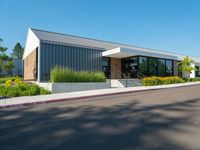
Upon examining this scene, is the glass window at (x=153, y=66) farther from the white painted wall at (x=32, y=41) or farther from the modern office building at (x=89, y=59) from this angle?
the white painted wall at (x=32, y=41)

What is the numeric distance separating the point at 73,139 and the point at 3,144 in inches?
59.9

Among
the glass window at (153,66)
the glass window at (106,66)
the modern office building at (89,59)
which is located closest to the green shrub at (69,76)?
the modern office building at (89,59)

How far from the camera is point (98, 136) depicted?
13.8 feet

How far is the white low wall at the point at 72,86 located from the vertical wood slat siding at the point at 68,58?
3738mm

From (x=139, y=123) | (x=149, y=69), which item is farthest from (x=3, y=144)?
(x=149, y=69)

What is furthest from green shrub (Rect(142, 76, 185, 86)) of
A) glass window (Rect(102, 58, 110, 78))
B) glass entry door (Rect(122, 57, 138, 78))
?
glass window (Rect(102, 58, 110, 78))

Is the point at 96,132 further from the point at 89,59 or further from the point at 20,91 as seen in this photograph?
the point at 89,59

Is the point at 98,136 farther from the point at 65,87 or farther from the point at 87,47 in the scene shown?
the point at 87,47

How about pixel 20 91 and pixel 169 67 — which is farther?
pixel 169 67

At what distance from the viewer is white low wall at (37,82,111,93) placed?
555 inches

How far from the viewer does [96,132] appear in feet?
14.8

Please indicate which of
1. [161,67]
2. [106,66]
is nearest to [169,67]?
[161,67]

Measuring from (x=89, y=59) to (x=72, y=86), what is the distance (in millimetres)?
7234

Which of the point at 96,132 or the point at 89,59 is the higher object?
the point at 89,59
